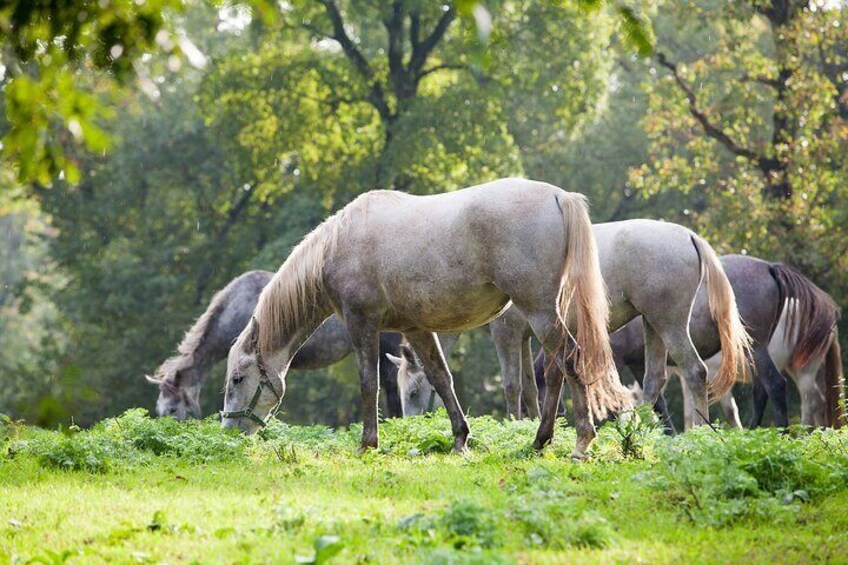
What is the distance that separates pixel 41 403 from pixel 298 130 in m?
23.7

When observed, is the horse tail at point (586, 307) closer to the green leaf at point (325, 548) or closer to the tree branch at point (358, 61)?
the green leaf at point (325, 548)

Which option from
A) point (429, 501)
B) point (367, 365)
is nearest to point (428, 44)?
point (367, 365)

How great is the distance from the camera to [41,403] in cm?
380

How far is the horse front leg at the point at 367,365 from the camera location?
916 centimetres

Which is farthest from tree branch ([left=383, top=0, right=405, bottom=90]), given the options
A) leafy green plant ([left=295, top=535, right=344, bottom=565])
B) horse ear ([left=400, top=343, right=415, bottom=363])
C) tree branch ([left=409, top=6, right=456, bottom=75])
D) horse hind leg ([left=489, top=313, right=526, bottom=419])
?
leafy green plant ([left=295, top=535, right=344, bottom=565])

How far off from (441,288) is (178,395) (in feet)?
25.6

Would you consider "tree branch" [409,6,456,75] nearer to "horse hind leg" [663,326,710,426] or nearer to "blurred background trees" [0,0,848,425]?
"blurred background trees" [0,0,848,425]

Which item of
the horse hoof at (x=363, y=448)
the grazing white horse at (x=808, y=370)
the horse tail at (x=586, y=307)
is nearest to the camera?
the horse tail at (x=586, y=307)

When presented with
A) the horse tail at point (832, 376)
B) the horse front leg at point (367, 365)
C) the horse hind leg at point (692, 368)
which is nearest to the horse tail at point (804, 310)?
the horse tail at point (832, 376)

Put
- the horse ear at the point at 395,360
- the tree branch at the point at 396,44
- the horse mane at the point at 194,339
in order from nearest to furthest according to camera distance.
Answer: the horse ear at the point at 395,360 < the horse mane at the point at 194,339 < the tree branch at the point at 396,44

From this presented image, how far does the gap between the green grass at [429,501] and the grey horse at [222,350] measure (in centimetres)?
597

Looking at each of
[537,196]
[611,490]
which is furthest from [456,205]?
[611,490]

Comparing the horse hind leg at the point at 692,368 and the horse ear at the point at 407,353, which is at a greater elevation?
the horse hind leg at the point at 692,368

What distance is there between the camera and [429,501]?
20.9 feet
